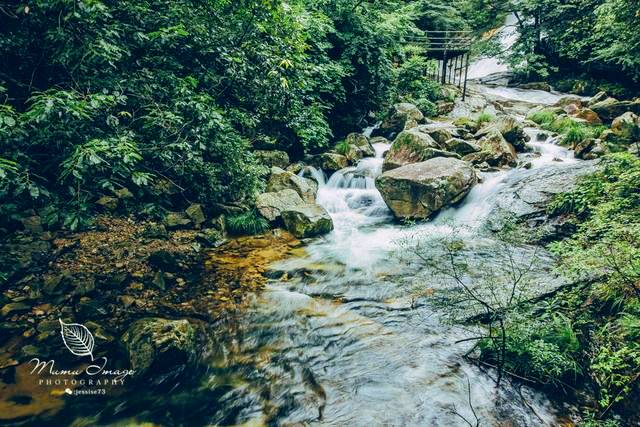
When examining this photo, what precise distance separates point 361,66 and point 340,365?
11411 mm

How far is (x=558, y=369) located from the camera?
133 inches

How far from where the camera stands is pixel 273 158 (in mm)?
10297

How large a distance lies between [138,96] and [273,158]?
4.95 meters

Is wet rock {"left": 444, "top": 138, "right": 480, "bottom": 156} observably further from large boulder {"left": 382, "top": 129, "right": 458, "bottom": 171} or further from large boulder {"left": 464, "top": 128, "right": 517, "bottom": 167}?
large boulder {"left": 382, "top": 129, "right": 458, "bottom": 171}

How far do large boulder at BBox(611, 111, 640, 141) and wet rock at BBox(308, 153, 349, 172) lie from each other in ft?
26.2

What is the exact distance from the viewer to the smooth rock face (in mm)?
8234

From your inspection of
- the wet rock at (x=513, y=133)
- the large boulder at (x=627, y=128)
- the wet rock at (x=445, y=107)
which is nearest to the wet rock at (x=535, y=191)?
the wet rock at (x=513, y=133)

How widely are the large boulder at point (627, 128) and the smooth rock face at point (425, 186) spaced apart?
5.15 m

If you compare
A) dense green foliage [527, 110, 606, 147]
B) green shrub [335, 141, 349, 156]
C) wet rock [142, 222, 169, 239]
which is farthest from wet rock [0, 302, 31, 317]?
dense green foliage [527, 110, 606, 147]

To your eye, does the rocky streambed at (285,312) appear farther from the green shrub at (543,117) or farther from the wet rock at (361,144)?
the green shrub at (543,117)

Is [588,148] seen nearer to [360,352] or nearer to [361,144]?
[361,144]

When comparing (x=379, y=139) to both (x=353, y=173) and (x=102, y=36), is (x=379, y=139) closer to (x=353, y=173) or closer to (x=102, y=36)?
(x=353, y=173)

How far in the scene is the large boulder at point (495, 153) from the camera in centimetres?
1020

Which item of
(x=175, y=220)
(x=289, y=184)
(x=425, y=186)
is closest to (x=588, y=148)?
(x=425, y=186)
